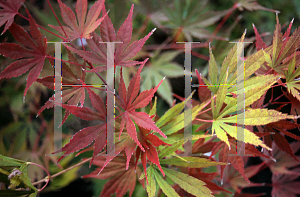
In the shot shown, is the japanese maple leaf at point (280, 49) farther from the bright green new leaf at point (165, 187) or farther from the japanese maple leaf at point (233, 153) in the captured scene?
the bright green new leaf at point (165, 187)

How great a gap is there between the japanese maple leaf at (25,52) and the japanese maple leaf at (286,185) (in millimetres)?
674

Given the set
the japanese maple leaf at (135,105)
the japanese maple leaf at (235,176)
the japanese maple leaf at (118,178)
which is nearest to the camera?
the japanese maple leaf at (135,105)

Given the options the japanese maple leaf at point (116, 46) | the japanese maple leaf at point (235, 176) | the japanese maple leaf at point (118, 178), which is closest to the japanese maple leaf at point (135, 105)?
the japanese maple leaf at point (116, 46)

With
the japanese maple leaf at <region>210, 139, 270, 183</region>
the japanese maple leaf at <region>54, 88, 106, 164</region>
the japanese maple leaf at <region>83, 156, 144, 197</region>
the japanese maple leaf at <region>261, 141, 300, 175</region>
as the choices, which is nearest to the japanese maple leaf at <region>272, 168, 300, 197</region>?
the japanese maple leaf at <region>261, 141, 300, 175</region>

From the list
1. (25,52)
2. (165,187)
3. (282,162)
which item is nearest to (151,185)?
(165,187)

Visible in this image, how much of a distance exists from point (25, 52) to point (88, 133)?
140 mm

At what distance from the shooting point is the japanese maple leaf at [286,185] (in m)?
0.58

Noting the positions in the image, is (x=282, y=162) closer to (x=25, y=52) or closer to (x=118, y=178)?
(x=118, y=178)

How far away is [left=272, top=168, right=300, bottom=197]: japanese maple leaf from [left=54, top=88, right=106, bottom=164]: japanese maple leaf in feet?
1.90

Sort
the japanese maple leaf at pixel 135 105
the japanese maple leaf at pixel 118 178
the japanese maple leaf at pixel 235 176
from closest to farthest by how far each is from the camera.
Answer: the japanese maple leaf at pixel 135 105, the japanese maple leaf at pixel 118 178, the japanese maple leaf at pixel 235 176

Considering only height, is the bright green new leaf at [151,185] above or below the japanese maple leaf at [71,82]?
below

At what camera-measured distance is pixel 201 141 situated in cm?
36

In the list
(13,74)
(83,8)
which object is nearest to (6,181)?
(13,74)

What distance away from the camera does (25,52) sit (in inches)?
10.9
